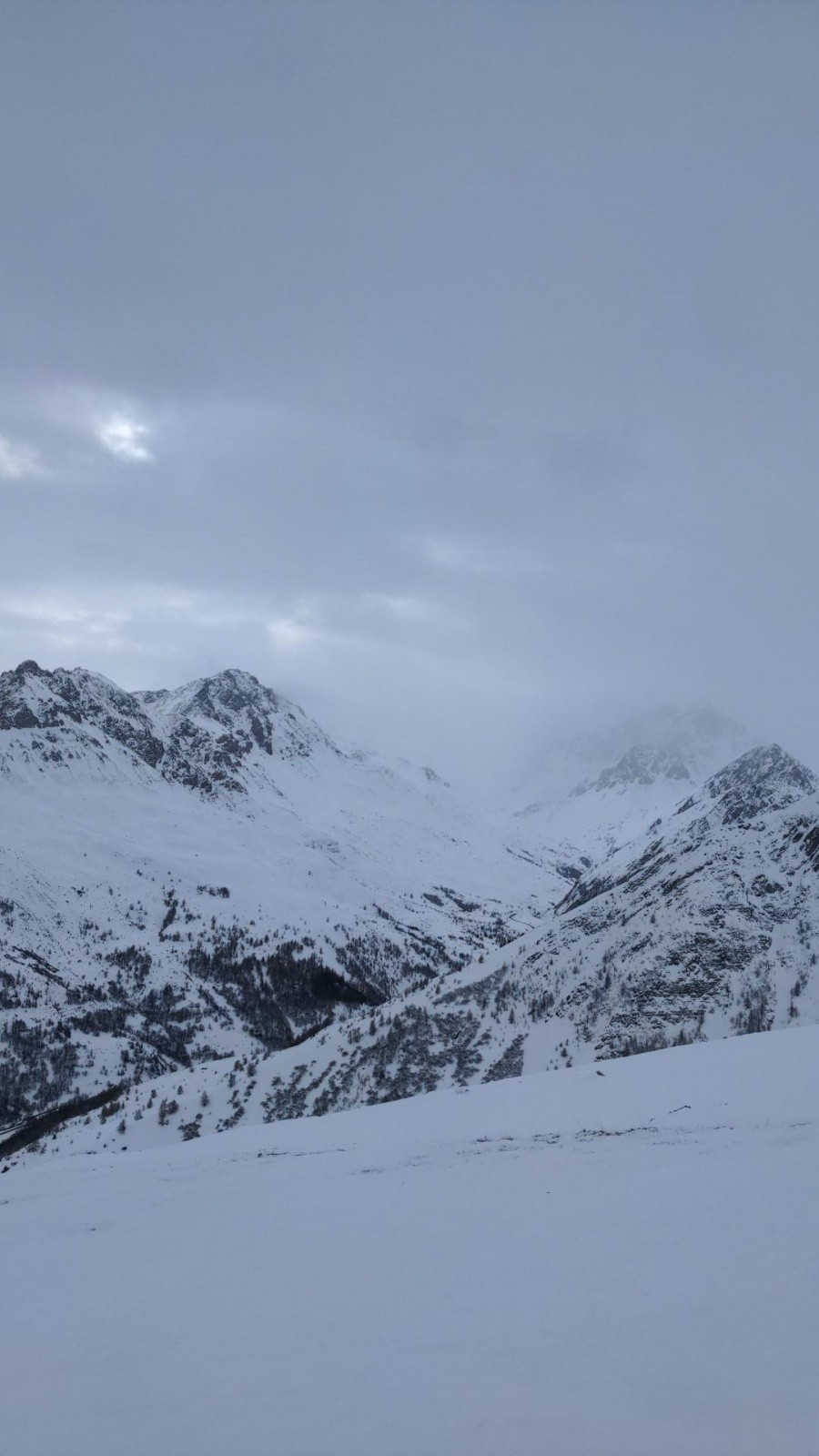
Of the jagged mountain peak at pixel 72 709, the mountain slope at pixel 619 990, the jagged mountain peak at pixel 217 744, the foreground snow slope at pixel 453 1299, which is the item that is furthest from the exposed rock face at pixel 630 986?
the jagged mountain peak at pixel 217 744

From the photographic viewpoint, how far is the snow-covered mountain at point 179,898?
185 ft

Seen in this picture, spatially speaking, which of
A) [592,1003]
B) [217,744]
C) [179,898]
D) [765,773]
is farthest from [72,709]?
[765,773]

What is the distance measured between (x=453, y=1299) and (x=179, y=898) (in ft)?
265

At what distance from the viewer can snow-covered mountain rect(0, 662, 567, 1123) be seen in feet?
185

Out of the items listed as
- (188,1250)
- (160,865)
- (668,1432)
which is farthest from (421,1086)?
(160,865)

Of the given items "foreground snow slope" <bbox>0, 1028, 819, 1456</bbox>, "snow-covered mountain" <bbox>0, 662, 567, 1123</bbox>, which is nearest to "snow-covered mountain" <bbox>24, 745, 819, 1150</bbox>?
"foreground snow slope" <bbox>0, 1028, 819, 1456</bbox>

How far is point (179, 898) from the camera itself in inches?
3223

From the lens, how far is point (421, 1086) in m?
28.1

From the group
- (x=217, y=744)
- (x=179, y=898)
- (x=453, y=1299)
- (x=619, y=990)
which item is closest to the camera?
(x=453, y=1299)

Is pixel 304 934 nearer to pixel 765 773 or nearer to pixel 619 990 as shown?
pixel 619 990

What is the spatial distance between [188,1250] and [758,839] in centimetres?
3676

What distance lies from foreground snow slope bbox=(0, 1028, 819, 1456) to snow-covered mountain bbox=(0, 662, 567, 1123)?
42.4m

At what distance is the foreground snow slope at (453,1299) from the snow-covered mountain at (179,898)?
42.4 metres

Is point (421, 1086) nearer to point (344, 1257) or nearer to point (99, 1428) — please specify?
point (344, 1257)
